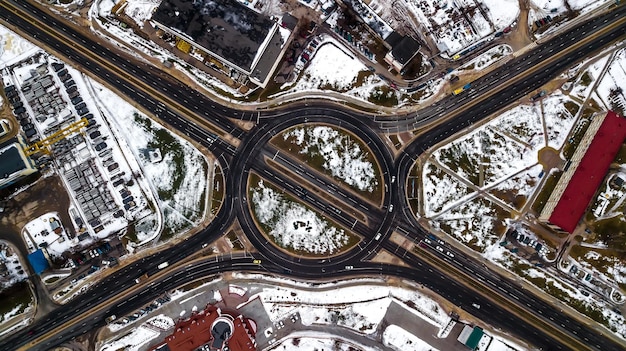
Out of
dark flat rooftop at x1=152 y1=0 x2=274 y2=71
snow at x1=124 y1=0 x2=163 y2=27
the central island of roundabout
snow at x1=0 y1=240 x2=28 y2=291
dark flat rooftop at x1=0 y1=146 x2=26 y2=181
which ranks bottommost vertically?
snow at x1=0 y1=240 x2=28 y2=291

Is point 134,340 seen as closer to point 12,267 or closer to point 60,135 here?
point 12,267

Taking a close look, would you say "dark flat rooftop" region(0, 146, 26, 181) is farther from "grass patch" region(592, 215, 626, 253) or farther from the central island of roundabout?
"grass patch" region(592, 215, 626, 253)

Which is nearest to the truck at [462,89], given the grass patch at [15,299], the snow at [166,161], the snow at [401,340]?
the snow at [401,340]

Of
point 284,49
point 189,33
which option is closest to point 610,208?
point 284,49

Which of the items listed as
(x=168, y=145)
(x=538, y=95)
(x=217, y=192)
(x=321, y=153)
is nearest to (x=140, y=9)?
(x=168, y=145)

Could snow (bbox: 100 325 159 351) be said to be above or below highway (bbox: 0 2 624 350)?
below

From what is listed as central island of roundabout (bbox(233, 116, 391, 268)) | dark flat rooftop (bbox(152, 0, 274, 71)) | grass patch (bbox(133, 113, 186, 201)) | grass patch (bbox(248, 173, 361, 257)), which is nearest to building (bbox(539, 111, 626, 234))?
central island of roundabout (bbox(233, 116, 391, 268))
